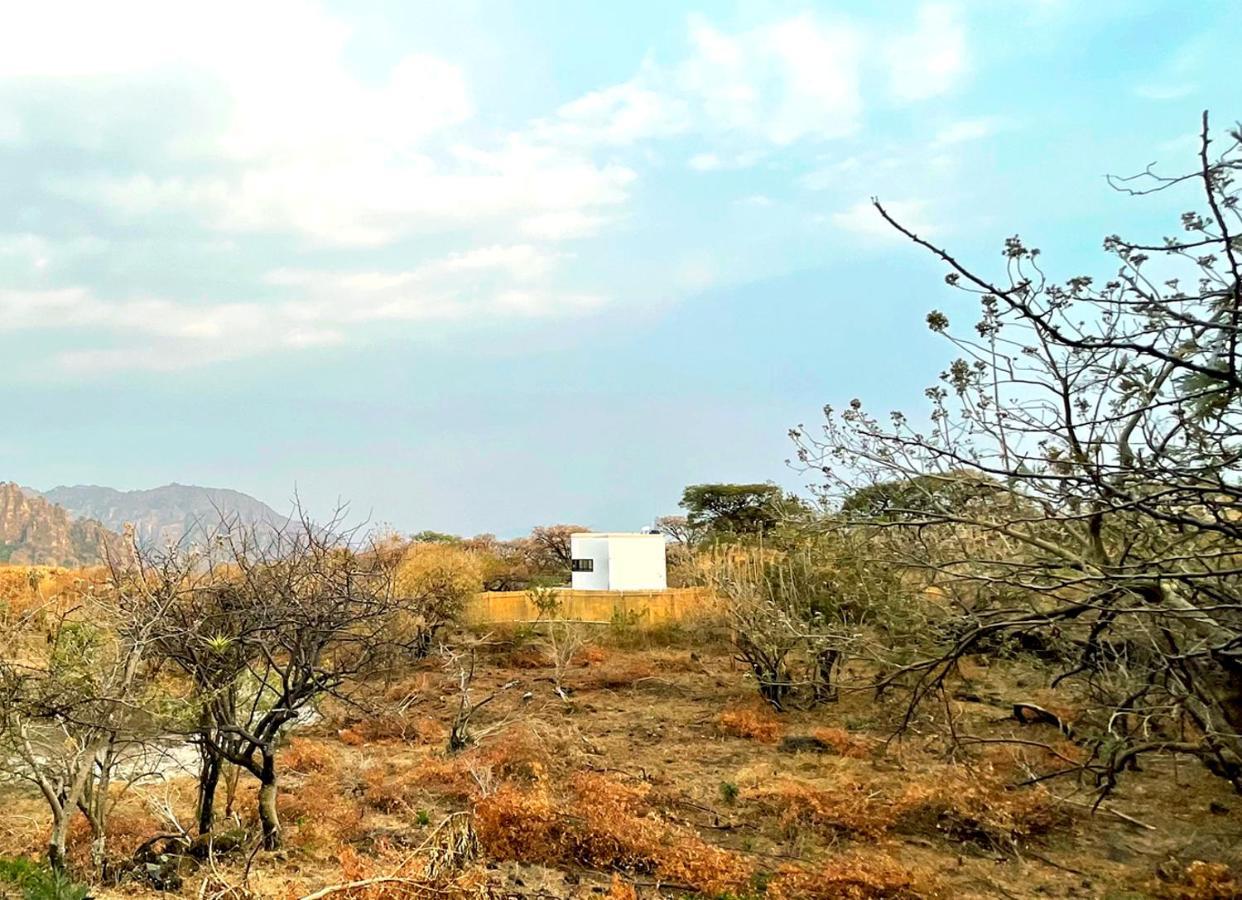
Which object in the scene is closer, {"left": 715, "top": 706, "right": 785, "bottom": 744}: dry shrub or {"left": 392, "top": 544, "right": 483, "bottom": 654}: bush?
{"left": 715, "top": 706, "right": 785, "bottom": 744}: dry shrub

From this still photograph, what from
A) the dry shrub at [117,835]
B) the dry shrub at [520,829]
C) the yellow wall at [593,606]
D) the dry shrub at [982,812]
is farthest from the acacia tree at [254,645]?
the yellow wall at [593,606]

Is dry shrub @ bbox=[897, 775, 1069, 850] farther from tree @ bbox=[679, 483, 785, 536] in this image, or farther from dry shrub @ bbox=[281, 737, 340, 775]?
tree @ bbox=[679, 483, 785, 536]

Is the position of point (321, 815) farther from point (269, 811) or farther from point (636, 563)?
point (636, 563)

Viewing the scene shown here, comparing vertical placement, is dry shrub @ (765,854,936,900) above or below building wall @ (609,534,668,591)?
below

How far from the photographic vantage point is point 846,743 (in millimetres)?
10055

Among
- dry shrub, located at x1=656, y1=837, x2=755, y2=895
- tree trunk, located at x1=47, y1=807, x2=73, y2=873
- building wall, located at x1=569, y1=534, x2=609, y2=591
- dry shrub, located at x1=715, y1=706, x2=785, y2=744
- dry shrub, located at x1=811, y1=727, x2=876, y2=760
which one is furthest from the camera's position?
building wall, located at x1=569, y1=534, x2=609, y2=591

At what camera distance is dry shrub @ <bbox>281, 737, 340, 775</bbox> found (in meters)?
9.80

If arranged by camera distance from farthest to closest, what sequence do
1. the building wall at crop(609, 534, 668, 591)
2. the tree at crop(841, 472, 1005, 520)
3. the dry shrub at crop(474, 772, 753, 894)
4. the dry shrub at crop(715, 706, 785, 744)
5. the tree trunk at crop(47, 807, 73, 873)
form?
the building wall at crop(609, 534, 668, 591) < the dry shrub at crop(715, 706, 785, 744) < the dry shrub at crop(474, 772, 753, 894) < the tree trunk at crop(47, 807, 73, 873) < the tree at crop(841, 472, 1005, 520)

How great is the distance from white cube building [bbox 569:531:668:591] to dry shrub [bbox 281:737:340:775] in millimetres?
18874

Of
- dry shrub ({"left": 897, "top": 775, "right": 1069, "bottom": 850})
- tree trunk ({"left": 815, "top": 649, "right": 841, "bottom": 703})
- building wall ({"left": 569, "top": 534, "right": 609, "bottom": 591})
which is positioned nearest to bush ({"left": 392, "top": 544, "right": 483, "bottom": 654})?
tree trunk ({"left": 815, "top": 649, "right": 841, "bottom": 703})

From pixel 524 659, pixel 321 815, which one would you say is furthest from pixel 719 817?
pixel 524 659

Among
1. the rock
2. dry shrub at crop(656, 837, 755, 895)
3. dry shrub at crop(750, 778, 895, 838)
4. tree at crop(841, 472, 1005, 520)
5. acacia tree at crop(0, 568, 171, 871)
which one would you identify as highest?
tree at crop(841, 472, 1005, 520)

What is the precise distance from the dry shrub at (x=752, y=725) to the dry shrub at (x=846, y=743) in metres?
0.59

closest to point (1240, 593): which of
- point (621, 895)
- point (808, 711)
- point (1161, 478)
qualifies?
point (1161, 478)
